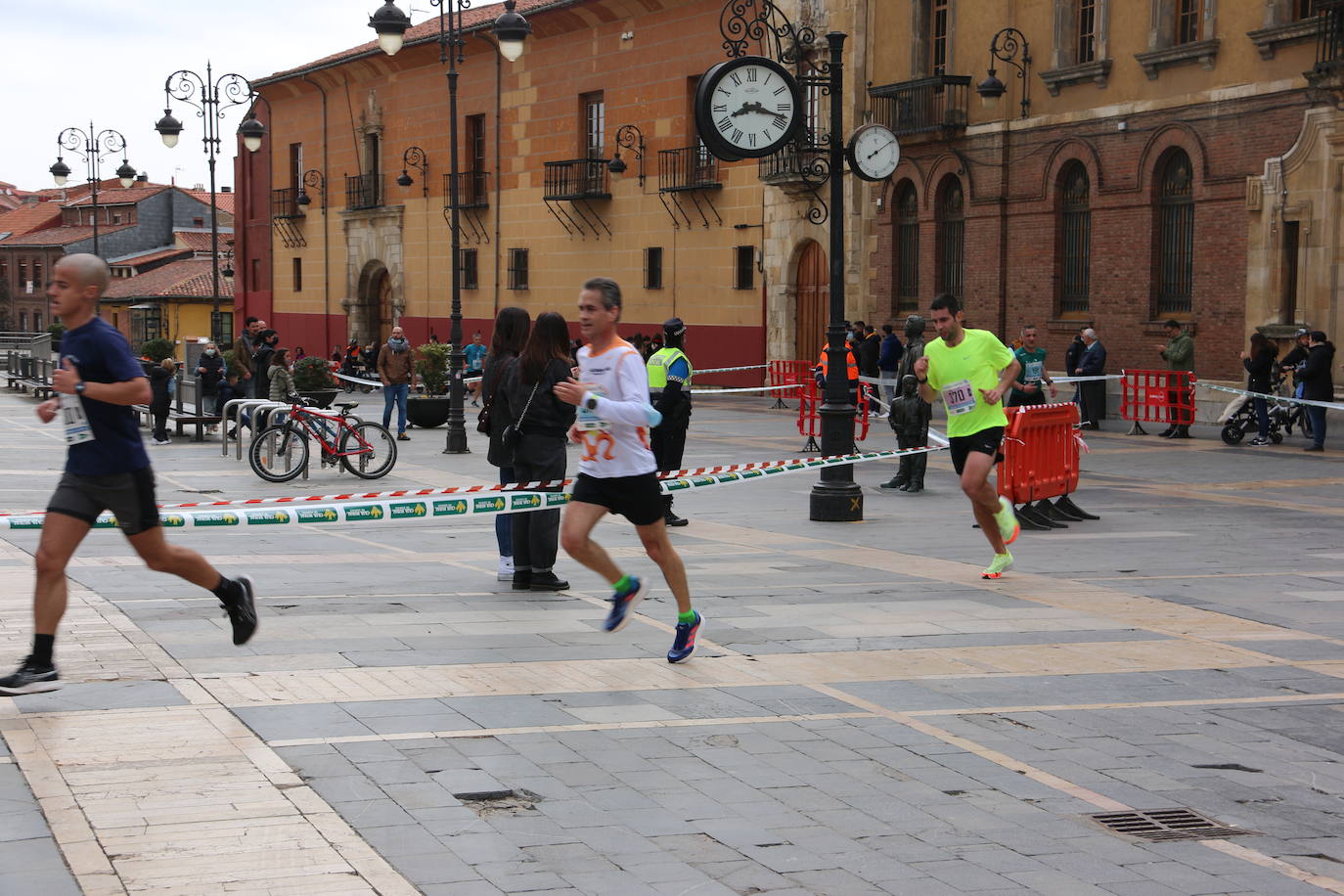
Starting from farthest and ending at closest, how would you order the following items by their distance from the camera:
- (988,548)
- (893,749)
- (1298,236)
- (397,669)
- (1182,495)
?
1. (1298,236)
2. (1182,495)
3. (988,548)
4. (397,669)
5. (893,749)

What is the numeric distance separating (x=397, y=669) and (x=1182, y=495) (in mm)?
10878

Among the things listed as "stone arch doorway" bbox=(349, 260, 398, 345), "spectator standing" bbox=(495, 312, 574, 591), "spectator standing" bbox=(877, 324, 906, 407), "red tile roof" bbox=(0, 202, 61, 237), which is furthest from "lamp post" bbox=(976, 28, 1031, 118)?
"red tile roof" bbox=(0, 202, 61, 237)

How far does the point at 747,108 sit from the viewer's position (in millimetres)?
14188

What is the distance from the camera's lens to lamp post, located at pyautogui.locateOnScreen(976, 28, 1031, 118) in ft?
96.7

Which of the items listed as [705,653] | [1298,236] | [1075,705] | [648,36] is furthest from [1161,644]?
[648,36]

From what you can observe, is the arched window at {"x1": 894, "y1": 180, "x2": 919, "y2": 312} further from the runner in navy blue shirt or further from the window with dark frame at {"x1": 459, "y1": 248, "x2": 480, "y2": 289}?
the runner in navy blue shirt

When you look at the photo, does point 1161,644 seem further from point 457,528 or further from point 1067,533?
point 457,528

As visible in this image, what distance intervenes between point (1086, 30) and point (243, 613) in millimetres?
24563

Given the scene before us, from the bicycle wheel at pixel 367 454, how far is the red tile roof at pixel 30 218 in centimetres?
8812

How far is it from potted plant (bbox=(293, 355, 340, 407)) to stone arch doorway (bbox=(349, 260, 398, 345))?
28.4 m

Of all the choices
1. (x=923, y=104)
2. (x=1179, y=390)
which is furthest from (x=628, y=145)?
(x=1179, y=390)

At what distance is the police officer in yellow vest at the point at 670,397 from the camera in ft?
43.0

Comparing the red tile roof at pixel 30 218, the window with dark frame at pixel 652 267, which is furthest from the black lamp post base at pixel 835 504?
the red tile roof at pixel 30 218

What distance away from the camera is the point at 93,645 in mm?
7871
